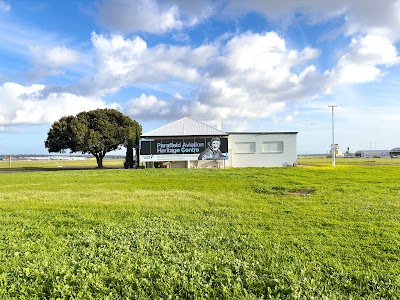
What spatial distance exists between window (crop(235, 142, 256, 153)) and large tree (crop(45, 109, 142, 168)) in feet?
44.7

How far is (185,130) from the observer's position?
100 feet

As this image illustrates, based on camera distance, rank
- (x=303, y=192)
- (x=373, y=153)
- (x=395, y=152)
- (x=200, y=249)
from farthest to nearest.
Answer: (x=373, y=153) < (x=395, y=152) < (x=303, y=192) < (x=200, y=249)

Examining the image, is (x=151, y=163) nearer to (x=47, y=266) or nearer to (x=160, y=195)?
(x=160, y=195)

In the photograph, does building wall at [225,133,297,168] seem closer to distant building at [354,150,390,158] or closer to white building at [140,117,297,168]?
white building at [140,117,297,168]

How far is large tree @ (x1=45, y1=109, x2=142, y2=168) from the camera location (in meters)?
37.7

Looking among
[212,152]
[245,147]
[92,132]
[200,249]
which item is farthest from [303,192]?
[92,132]

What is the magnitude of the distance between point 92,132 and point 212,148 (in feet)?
49.9

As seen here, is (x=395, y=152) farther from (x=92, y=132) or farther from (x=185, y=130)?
(x=92, y=132)

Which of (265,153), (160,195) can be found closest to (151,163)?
(265,153)

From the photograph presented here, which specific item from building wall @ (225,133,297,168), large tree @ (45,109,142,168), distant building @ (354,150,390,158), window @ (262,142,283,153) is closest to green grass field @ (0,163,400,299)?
building wall @ (225,133,297,168)

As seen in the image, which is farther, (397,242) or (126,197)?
(126,197)

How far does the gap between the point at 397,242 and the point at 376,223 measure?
4.83 ft

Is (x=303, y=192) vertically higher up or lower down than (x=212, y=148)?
lower down

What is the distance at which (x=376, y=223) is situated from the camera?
745cm
